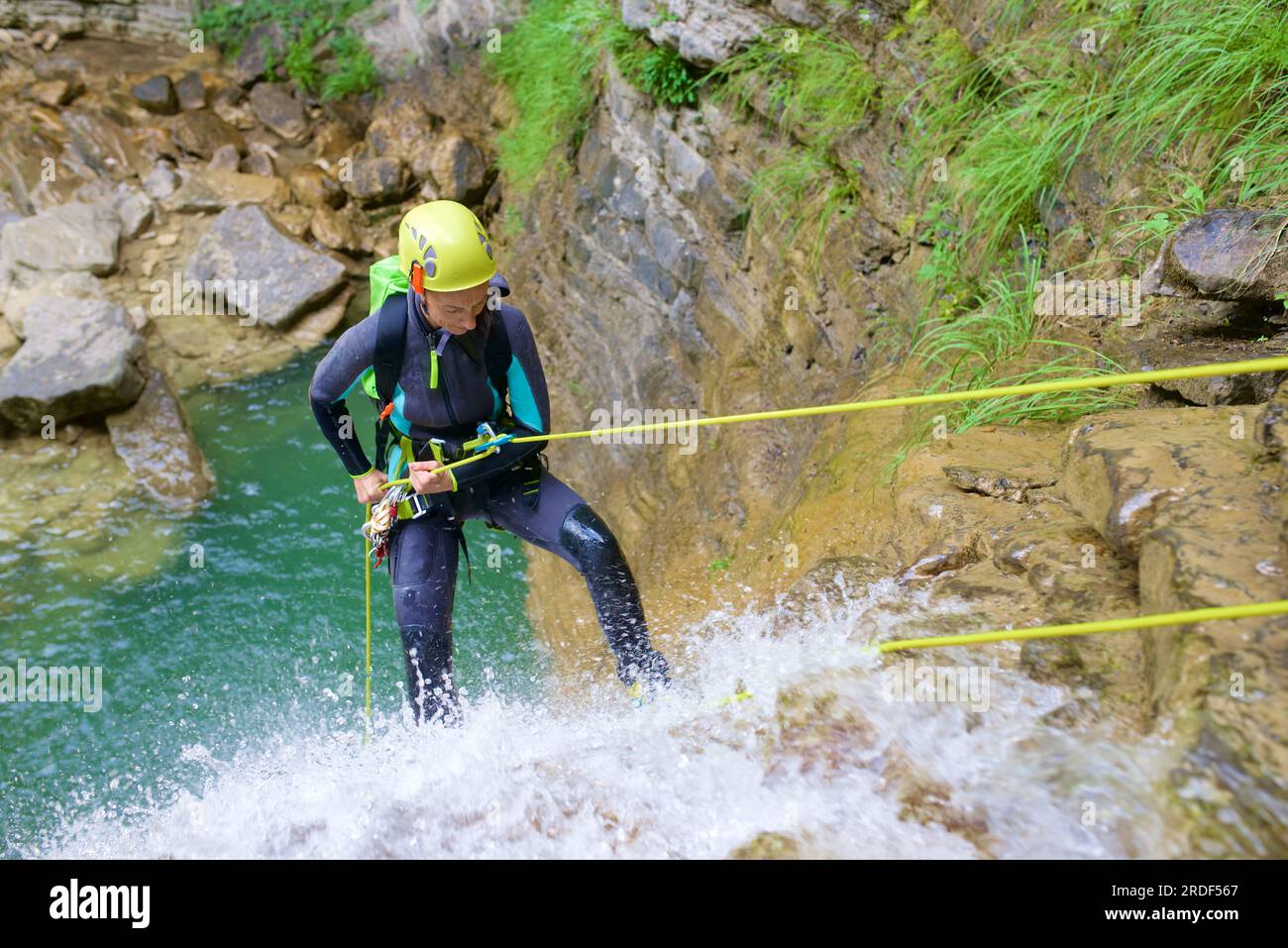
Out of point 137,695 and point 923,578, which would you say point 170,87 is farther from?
point 923,578

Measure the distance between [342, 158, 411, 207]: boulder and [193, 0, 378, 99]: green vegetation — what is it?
1205mm

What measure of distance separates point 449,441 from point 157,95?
329 inches

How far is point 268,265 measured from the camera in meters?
8.14

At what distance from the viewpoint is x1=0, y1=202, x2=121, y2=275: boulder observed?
7.94 metres

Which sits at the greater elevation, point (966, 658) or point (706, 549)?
point (706, 549)

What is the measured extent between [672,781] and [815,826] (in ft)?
1.35

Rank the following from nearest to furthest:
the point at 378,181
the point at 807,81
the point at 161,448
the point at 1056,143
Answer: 1. the point at 1056,143
2. the point at 807,81
3. the point at 161,448
4. the point at 378,181

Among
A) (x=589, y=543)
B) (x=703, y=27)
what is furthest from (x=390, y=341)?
(x=703, y=27)

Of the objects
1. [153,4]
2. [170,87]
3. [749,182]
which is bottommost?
[749,182]

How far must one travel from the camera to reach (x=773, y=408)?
4.95 metres

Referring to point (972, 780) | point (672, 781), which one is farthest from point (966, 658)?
point (672, 781)

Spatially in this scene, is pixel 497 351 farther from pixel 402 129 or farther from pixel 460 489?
pixel 402 129

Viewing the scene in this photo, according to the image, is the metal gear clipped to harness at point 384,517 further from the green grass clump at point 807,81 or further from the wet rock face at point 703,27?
the wet rock face at point 703,27

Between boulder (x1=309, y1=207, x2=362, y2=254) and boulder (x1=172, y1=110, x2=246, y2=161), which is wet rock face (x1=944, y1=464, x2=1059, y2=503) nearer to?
boulder (x1=309, y1=207, x2=362, y2=254)
